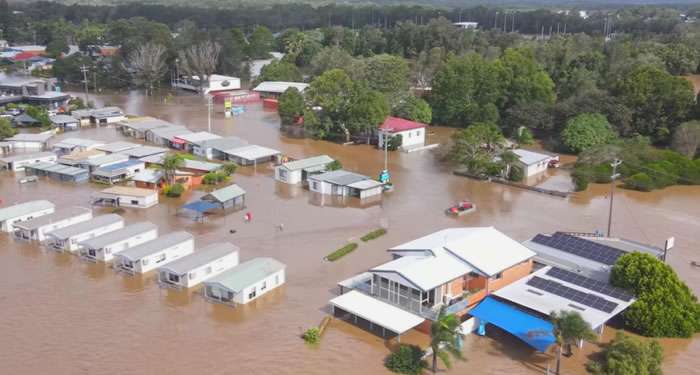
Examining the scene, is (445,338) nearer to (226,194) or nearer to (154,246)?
(154,246)

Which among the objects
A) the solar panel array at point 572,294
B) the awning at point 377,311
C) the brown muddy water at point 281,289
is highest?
the solar panel array at point 572,294

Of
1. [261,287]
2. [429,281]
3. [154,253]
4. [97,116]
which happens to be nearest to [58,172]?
[154,253]

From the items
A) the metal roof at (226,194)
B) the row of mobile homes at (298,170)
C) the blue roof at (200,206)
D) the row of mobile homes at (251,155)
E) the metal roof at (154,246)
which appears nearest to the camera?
the metal roof at (154,246)

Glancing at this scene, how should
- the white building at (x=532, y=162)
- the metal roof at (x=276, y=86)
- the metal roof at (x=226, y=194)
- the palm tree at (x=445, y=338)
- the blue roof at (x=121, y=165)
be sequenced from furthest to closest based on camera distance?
the metal roof at (x=276, y=86) < the white building at (x=532, y=162) < the blue roof at (x=121, y=165) < the metal roof at (x=226, y=194) < the palm tree at (x=445, y=338)

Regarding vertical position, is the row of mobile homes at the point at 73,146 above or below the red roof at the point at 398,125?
below

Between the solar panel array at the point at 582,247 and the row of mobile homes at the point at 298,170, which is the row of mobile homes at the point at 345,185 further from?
the solar panel array at the point at 582,247

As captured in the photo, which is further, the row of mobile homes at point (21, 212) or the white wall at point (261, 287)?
the row of mobile homes at point (21, 212)

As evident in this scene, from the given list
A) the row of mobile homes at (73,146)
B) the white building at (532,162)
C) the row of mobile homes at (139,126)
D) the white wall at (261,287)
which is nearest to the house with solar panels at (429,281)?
the white wall at (261,287)
